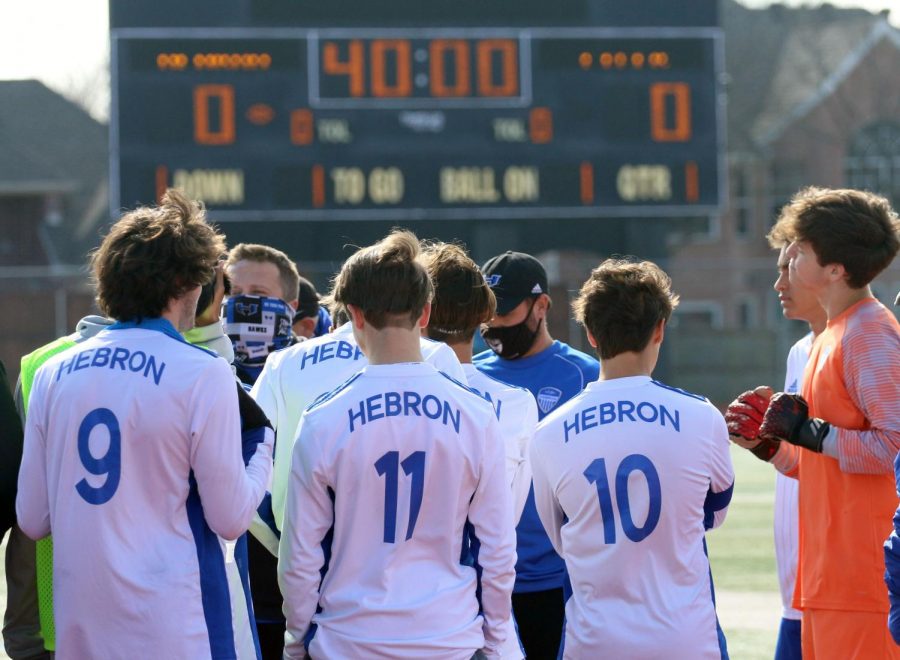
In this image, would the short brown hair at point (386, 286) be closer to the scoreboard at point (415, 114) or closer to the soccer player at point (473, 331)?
the soccer player at point (473, 331)

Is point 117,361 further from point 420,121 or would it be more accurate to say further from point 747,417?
point 420,121

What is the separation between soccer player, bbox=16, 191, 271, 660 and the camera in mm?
3250

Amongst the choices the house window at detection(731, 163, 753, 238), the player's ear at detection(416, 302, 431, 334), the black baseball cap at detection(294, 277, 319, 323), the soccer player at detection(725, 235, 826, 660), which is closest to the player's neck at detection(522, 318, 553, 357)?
the soccer player at detection(725, 235, 826, 660)

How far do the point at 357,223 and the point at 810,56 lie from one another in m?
23.7

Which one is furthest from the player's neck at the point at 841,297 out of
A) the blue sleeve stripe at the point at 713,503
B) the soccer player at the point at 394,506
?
the soccer player at the point at 394,506

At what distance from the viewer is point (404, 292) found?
11.1 feet

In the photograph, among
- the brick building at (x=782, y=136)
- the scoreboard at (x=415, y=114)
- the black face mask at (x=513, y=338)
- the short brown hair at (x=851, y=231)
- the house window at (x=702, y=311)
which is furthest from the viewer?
the brick building at (x=782, y=136)

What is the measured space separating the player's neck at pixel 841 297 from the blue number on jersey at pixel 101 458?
2.00 meters

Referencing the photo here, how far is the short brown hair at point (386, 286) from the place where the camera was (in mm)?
3369

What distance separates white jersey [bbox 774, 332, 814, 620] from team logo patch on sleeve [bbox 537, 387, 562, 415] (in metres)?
0.82

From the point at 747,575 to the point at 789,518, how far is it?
4340 mm

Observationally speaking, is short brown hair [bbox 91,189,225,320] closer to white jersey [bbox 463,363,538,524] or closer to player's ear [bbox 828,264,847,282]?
white jersey [bbox 463,363,538,524]

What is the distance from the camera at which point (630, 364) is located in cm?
375

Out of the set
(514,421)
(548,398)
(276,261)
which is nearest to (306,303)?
(276,261)
